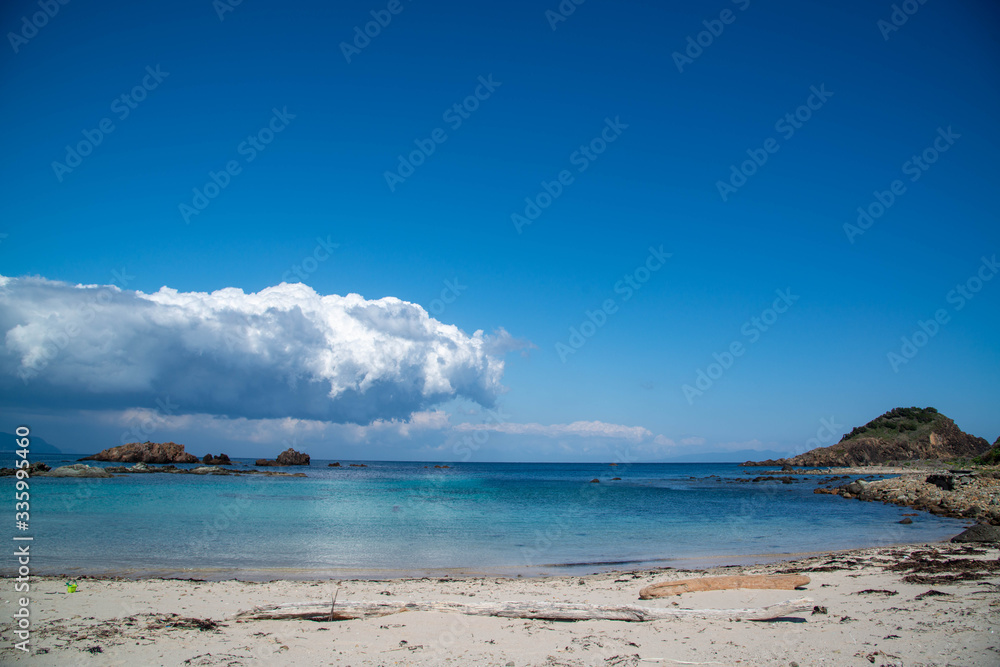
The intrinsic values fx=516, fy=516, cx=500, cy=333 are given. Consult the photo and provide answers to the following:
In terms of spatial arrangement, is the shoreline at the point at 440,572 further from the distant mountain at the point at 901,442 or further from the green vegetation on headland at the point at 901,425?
the green vegetation on headland at the point at 901,425

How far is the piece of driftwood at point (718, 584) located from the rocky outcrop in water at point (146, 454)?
308ft

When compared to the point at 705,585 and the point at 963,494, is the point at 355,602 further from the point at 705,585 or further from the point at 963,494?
the point at 963,494

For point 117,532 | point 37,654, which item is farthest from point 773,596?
point 117,532

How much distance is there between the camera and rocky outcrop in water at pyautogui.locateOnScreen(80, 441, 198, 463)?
8069cm

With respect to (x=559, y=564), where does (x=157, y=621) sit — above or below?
above

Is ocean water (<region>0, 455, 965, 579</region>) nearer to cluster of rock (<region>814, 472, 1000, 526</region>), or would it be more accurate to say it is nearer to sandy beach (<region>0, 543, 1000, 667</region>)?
cluster of rock (<region>814, 472, 1000, 526</region>)

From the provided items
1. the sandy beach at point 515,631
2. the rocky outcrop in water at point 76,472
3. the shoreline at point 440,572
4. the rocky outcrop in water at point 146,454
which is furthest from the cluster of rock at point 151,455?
the sandy beach at point 515,631

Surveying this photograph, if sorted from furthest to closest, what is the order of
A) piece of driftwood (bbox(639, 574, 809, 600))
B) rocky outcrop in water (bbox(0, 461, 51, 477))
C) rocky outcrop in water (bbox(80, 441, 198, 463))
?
rocky outcrop in water (bbox(80, 441, 198, 463))
rocky outcrop in water (bbox(0, 461, 51, 477))
piece of driftwood (bbox(639, 574, 809, 600))

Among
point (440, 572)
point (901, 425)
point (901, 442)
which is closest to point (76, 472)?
point (440, 572)

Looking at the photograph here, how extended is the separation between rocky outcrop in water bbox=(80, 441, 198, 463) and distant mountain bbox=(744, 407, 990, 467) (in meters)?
130

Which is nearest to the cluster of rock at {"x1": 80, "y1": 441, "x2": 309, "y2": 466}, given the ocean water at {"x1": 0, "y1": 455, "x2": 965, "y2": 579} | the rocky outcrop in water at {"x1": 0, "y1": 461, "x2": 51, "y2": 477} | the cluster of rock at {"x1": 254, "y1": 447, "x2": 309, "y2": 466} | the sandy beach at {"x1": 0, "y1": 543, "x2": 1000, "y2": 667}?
the cluster of rock at {"x1": 254, "y1": 447, "x2": 309, "y2": 466}

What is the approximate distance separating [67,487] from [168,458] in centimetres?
5023

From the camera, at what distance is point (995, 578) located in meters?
11.7

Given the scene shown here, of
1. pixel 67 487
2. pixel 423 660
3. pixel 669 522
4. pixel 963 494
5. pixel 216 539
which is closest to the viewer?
pixel 423 660
